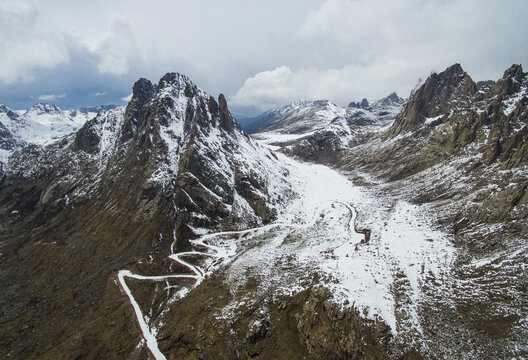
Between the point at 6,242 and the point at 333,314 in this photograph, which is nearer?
the point at 333,314

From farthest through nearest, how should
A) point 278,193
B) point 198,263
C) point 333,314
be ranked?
point 278,193 < point 198,263 < point 333,314

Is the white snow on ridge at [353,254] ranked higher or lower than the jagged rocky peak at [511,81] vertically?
lower

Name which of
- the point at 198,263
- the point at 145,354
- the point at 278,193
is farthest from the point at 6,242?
the point at 278,193

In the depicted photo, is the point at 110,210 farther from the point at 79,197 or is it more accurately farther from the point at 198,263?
the point at 198,263

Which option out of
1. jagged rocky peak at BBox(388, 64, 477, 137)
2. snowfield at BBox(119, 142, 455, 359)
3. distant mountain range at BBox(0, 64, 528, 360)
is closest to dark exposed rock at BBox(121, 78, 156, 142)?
distant mountain range at BBox(0, 64, 528, 360)

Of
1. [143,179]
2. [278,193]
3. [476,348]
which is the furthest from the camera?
[278,193]

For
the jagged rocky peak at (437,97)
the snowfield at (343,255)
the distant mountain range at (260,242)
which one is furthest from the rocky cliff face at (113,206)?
the jagged rocky peak at (437,97)

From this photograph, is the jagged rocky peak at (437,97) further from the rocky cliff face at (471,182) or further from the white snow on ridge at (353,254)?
the white snow on ridge at (353,254)
